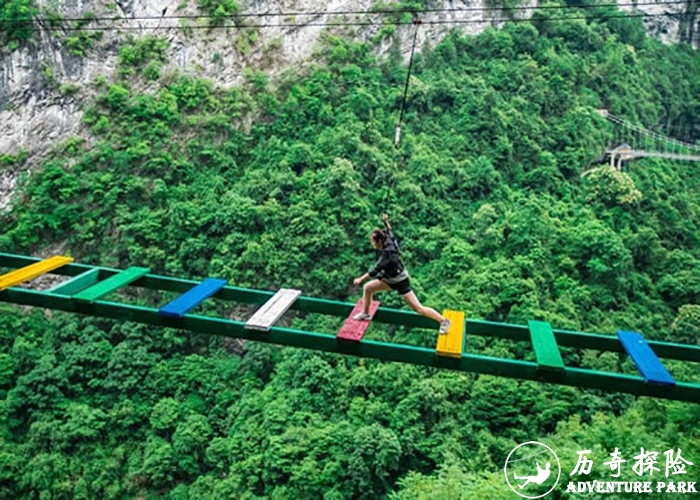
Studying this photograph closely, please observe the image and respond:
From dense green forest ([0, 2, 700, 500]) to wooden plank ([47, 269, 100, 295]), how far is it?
5466 mm

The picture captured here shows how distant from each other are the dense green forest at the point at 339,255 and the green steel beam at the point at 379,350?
391cm

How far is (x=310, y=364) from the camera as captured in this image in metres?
12.0

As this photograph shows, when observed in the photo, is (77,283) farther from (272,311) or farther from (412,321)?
(412,321)

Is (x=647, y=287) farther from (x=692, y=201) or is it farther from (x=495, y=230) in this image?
(x=692, y=201)

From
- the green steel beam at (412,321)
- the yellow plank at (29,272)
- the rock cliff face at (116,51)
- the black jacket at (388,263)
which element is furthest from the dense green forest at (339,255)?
the yellow plank at (29,272)

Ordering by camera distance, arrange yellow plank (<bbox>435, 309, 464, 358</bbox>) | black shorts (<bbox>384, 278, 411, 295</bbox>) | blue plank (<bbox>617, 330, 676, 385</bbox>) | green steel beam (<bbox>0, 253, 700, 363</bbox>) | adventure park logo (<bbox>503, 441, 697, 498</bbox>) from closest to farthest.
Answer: blue plank (<bbox>617, 330, 676, 385</bbox>) → yellow plank (<bbox>435, 309, 464, 358</bbox>) → green steel beam (<bbox>0, 253, 700, 363</bbox>) → black shorts (<bbox>384, 278, 411, 295</bbox>) → adventure park logo (<bbox>503, 441, 697, 498</bbox>)

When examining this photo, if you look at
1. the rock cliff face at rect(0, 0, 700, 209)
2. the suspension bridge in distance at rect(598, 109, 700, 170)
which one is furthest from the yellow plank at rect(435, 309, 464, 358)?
the suspension bridge in distance at rect(598, 109, 700, 170)

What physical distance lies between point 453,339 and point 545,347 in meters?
0.61

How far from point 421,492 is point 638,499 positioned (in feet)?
13.4

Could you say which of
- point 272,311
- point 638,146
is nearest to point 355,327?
point 272,311

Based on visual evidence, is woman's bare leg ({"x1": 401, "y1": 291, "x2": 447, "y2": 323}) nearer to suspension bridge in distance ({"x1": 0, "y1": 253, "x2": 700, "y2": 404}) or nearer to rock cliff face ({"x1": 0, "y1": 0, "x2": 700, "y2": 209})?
suspension bridge in distance ({"x1": 0, "y1": 253, "x2": 700, "y2": 404})

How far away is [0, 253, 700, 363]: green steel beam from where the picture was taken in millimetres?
3721

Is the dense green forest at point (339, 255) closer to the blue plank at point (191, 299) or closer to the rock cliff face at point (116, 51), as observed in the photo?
the rock cliff face at point (116, 51)

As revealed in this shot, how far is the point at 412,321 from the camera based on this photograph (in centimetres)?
409
